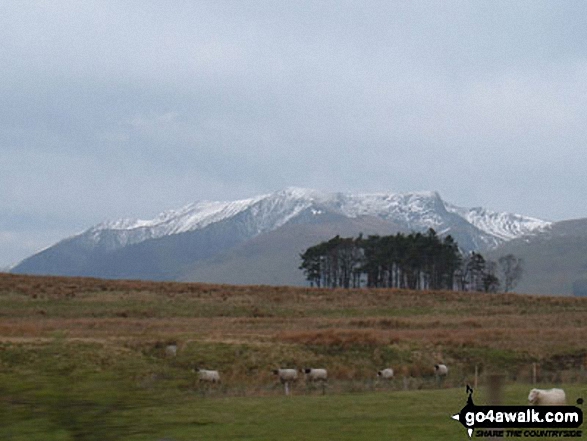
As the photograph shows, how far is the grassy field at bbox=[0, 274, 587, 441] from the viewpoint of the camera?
25.6ft

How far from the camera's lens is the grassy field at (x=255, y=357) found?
7.81 m

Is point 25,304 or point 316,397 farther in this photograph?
point 25,304

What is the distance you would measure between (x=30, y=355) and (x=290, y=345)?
1192 cm

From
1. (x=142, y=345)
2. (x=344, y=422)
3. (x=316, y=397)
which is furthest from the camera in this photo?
(x=142, y=345)

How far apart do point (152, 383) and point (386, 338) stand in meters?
34.2

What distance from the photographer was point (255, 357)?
36656mm

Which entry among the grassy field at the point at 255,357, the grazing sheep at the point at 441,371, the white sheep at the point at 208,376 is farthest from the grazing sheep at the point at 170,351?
the grazing sheep at the point at 441,371

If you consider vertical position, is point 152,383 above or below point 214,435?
above

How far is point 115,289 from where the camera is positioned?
76688mm

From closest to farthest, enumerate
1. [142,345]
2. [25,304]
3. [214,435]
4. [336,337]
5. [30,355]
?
[214,435], [30,355], [142,345], [336,337], [25,304]

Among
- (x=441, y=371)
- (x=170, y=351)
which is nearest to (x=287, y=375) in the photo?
(x=441, y=371)

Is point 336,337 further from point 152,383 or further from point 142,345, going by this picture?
point 152,383

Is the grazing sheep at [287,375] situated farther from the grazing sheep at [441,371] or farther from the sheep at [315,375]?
the grazing sheep at [441,371]

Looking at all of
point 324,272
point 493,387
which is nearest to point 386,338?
point 493,387
